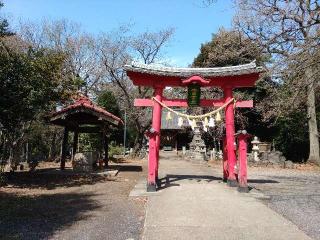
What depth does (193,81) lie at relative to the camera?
12141 mm

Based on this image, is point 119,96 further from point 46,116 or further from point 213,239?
point 213,239

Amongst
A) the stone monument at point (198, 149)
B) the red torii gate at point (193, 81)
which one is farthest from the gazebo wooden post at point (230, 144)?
the stone monument at point (198, 149)

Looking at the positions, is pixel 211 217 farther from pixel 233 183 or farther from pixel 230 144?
pixel 230 144

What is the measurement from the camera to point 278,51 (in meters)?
15.6

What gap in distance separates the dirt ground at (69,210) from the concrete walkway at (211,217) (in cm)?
44

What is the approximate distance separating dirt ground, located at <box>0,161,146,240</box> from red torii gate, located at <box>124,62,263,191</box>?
2262mm

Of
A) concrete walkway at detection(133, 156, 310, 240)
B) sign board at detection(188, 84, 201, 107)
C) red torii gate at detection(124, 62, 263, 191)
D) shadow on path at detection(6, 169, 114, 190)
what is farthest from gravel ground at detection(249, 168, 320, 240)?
shadow on path at detection(6, 169, 114, 190)

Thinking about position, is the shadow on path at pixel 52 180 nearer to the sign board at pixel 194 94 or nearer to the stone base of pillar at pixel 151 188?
the stone base of pillar at pixel 151 188

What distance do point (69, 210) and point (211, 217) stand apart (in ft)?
10.7

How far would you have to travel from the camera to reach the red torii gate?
39.5 feet

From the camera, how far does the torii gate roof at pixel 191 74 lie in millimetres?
12070

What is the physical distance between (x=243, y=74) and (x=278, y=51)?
435 centimetres

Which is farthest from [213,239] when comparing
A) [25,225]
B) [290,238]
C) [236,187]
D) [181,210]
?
[236,187]

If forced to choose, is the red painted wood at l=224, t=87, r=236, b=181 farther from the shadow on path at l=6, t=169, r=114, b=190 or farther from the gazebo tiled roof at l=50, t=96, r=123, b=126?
the gazebo tiled roof at l=50, t=96, r=123, b=126
